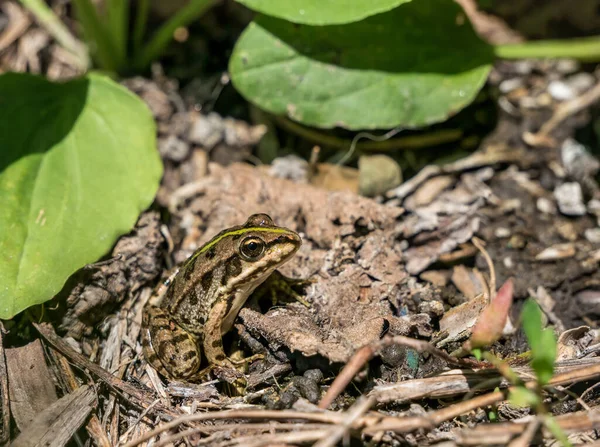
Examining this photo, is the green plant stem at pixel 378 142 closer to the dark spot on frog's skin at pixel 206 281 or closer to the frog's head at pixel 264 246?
the frog's head at pixel 264 246

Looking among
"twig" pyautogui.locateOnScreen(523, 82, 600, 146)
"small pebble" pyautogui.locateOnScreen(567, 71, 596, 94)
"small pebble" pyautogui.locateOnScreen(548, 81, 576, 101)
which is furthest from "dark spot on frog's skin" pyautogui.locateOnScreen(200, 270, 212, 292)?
"small pebble" pyautogui.locateOnScreen(567, 71, 596, 94)

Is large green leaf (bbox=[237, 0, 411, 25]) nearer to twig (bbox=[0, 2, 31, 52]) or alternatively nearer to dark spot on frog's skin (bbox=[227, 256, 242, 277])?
dark spot on frog's skin (bbox=[227, 256, 242, 277])

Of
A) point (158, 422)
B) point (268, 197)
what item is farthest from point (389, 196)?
point (158, 422)

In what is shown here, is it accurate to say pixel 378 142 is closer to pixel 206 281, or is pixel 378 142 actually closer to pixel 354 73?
pixel 354 73

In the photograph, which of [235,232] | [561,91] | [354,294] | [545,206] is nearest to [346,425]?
[354,294]

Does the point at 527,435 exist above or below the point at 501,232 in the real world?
above
